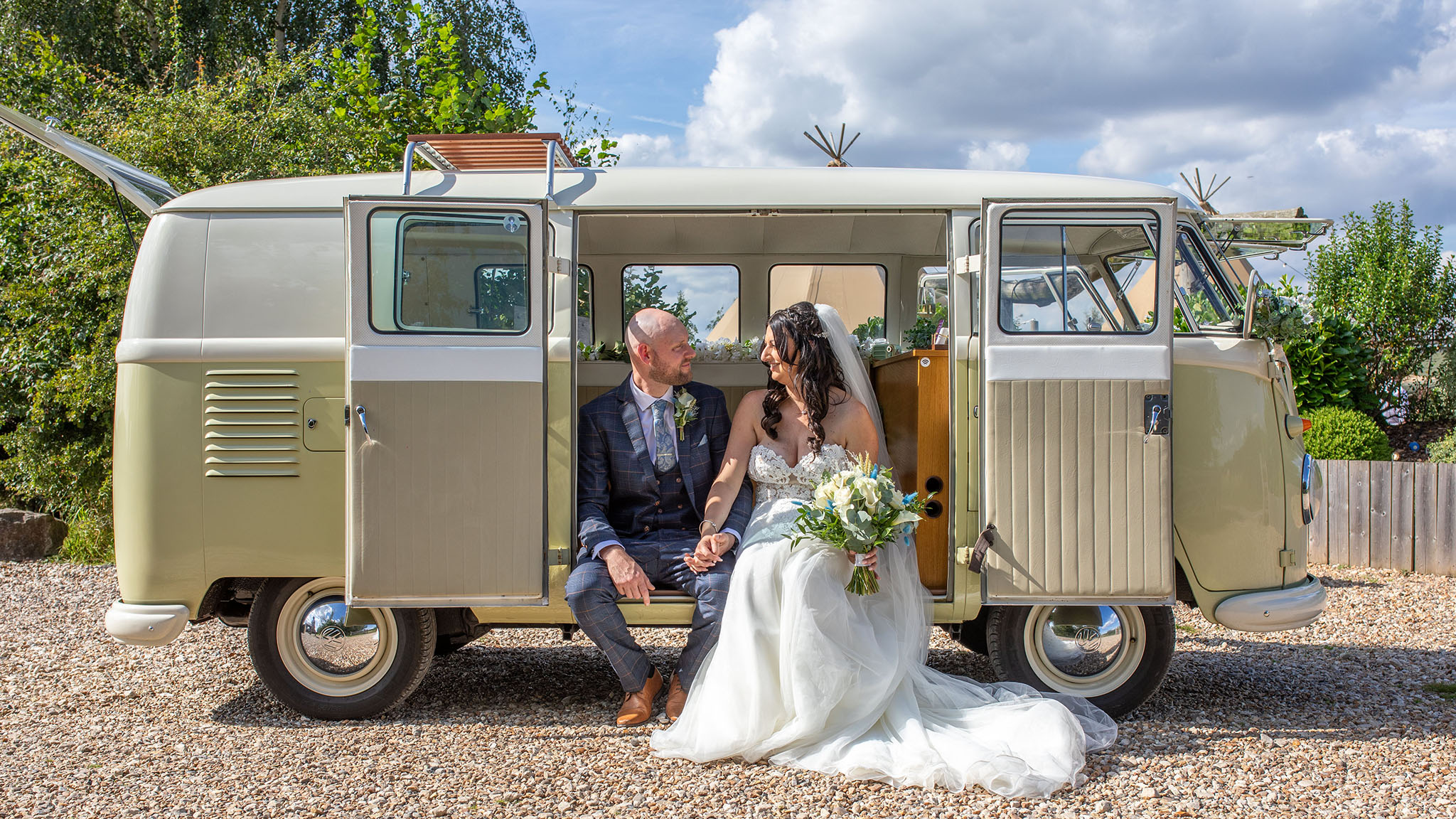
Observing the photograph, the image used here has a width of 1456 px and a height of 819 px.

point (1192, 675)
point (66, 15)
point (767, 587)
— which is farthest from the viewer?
point (66, 15)

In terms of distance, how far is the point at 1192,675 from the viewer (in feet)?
17.2

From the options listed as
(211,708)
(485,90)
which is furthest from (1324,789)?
(485,90)

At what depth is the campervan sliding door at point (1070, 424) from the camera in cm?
404

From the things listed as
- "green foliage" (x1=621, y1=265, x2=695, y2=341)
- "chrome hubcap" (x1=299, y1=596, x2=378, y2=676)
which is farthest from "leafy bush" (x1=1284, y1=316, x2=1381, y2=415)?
"chrome hubcap" (x1=299, y1=596, x2=378, y2=676)

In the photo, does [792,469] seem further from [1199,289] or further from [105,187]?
[105,187]

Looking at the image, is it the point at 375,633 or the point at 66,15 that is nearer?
the point at 375,633

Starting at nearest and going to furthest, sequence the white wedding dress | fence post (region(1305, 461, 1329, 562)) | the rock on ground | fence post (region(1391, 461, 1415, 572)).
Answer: the white wedding dress, fence post (region(1391, 461, 1415, 572)), fence post (region(1305, 461, 1329, 562)), the rock on ground

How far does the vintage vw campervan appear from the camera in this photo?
13.3ft

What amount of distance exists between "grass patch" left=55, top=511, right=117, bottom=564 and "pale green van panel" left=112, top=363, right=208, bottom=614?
560 centimetres

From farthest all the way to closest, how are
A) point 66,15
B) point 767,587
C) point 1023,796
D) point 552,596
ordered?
point 66,15 → point 552,596 → point 767,587 → point 1023,796

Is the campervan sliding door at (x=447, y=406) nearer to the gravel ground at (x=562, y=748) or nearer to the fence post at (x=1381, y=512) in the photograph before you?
the gravel ground at (x=562, y=748)

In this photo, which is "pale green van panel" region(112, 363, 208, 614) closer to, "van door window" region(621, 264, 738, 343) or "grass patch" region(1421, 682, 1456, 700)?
"van door window" region(621, 264, 738, 343)

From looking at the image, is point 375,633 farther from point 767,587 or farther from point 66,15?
point 66,15

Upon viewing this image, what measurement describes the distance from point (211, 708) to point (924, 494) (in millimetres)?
3475
